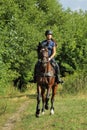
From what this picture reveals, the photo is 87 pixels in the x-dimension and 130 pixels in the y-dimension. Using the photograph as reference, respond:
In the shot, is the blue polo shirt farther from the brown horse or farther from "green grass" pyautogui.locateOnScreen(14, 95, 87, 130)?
"green grass" pyautogui.locateOnScreen(14, 95, 87, 130)

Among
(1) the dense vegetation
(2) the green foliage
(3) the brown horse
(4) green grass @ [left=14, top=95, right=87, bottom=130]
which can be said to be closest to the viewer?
(4) green grass @ [left=14, top=95, right=87, bottom=130]

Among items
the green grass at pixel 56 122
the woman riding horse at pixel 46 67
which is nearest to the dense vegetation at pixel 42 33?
the woman riding horse at pixel 46 67

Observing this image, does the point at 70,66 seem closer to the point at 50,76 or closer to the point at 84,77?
the point at 84,77

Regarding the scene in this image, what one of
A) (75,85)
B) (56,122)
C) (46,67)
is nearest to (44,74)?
(46,67)

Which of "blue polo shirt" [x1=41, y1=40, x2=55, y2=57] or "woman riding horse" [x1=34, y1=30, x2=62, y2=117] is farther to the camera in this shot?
"blue polo shirt" [x1=41, y1=40, x2=55, y2=57]

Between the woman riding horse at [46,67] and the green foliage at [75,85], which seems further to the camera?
the green foliage at [75,85]

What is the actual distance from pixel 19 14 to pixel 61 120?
852 inches

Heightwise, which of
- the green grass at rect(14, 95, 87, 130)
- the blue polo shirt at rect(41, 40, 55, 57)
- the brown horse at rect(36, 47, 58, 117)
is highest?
the blue polo shirt at rect(41, 40, 55, 57)

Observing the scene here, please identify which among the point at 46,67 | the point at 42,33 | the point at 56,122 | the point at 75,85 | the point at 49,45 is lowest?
the point at 75,85

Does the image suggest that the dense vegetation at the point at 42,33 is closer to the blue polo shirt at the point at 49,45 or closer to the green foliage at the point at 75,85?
the green foliage at the point at 75,85

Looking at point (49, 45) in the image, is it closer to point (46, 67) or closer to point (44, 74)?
point (46, 67)

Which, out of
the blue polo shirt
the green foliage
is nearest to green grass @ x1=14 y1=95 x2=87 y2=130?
the blue polo shirt

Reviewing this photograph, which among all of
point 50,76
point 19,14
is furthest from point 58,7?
point 50,76

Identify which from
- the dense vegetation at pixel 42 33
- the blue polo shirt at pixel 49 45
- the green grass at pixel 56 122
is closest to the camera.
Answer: the green grass at pixel 56 122
